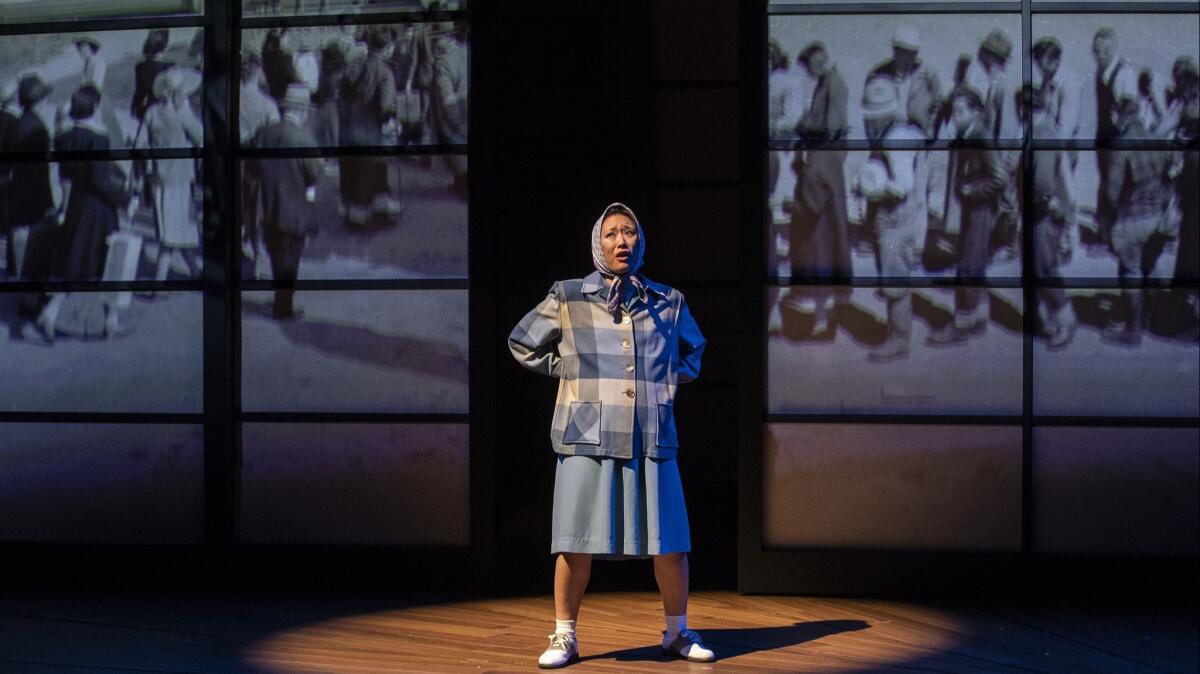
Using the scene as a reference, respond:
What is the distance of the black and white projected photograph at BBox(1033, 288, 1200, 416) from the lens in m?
4.33

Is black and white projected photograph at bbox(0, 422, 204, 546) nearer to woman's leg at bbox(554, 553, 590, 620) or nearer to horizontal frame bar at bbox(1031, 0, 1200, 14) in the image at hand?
woman's leg at bbox(554, 553, 590, 620)

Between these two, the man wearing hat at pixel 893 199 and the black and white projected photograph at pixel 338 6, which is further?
the black and white projected photograph at pixel 338 6

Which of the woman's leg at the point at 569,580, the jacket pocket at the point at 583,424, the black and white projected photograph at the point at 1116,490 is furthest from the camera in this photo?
the black and white projected photograph at the point at 1116,490

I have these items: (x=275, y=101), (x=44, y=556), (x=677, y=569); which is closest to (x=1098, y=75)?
(x=677, y=569)

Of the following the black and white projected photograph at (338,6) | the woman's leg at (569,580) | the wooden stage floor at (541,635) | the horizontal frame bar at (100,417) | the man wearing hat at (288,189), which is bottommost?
the wooden stage floor at (541,635)

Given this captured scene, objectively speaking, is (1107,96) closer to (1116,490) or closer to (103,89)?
(1116,490)

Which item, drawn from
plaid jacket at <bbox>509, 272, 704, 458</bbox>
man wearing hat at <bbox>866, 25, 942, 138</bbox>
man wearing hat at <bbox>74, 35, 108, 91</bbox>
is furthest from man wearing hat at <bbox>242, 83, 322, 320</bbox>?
man wearing hat at <bbox>866, 25, 942, 138</bbox>

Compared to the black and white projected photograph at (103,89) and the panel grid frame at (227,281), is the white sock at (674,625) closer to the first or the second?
the panel grid frame at (227,281)

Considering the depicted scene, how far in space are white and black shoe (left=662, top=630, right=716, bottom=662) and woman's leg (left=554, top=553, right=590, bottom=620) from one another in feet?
0.99

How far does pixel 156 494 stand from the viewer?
4.64m

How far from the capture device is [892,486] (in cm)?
439

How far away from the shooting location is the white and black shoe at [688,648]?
136 inches

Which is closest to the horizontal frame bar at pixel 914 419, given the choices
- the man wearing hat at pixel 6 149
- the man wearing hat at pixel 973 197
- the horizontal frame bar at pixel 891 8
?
the man wearing hat at pixel 973 197

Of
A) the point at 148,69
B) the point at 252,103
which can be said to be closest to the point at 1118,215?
the point at 252,103
